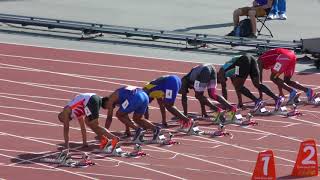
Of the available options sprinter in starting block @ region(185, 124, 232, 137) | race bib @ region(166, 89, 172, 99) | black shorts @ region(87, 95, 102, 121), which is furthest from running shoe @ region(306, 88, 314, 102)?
black shorts @ region(87, 95, 102, 121)

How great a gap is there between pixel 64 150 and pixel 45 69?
7305 millimetres

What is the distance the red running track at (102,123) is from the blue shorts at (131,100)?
2.58ft

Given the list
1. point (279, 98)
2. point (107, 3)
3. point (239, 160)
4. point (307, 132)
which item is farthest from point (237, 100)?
point (107, 3)

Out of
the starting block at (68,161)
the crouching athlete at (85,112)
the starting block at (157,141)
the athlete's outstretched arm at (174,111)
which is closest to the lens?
the starting block at (68,161)

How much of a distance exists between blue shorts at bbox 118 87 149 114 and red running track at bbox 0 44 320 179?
79 centimetres

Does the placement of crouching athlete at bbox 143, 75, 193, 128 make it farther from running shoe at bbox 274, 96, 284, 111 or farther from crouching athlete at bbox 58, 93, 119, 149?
running shoe at bbox 274, 96, 284, 111

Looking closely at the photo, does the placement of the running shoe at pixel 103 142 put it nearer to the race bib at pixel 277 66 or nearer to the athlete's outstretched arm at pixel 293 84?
the race bib at pixel 277 66

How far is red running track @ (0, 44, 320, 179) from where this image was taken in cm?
1772

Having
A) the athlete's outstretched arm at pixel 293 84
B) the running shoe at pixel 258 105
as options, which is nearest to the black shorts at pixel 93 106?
the running shoe at pixel 258 105

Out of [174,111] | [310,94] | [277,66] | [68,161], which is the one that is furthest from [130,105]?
[310,94]

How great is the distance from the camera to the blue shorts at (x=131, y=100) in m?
19.0

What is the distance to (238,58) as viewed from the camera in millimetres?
21938

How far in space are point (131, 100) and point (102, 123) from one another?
210 cm

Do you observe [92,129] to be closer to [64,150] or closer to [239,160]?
[64,150]
